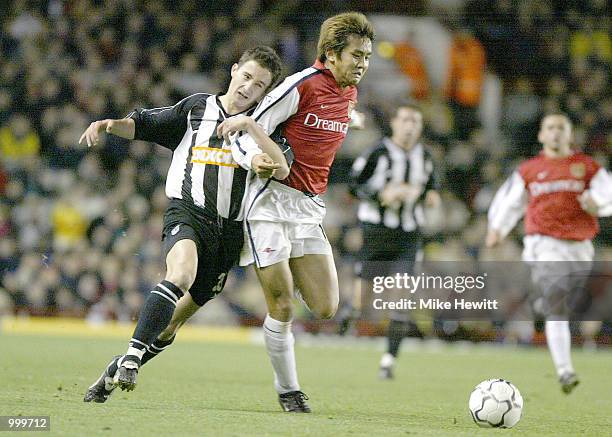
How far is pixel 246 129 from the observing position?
5762 mm

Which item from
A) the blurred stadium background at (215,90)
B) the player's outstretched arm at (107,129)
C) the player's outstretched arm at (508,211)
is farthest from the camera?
→ the blurred stadium background at (215,90)

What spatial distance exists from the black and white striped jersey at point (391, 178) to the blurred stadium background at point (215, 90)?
398 cm

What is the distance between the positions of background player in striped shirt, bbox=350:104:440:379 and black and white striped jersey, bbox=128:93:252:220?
3751 mm

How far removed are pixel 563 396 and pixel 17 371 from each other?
411cm

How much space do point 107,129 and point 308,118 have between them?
1.13 meters

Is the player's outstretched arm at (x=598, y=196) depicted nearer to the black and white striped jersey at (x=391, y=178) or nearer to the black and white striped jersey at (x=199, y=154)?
the black and white striped jersey at (x=391, y=178)

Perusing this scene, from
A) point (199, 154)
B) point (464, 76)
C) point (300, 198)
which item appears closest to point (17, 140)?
point (464, 76)

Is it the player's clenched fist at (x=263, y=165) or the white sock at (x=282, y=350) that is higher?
the player's clenched fist at (x=263, y=165)

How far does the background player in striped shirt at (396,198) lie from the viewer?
990cm

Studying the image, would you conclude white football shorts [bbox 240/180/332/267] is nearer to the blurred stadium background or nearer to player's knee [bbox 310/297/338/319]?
player's knee [bbox 310/297/338/319]

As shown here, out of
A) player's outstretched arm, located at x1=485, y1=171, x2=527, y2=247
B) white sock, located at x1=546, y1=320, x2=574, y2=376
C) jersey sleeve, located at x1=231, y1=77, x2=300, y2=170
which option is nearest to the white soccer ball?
jersey sleeve, located at x1=231, y1=77, x2=300, y2=170

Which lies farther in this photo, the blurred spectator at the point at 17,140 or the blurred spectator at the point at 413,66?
the blurred spectator at the point at 413,66

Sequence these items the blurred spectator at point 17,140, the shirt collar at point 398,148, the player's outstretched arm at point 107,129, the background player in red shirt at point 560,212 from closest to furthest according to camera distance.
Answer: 1. the player's outstretched arm at point 107,129
2. the background player in red shirt at point 560,212
3. the shirt collar at point 398,148
4. the blurred spectator at point 17,140

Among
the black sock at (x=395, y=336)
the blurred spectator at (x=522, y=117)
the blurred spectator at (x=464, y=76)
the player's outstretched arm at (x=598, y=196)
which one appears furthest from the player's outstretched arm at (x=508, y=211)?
the blurred spectator at (x=464, y=76)
